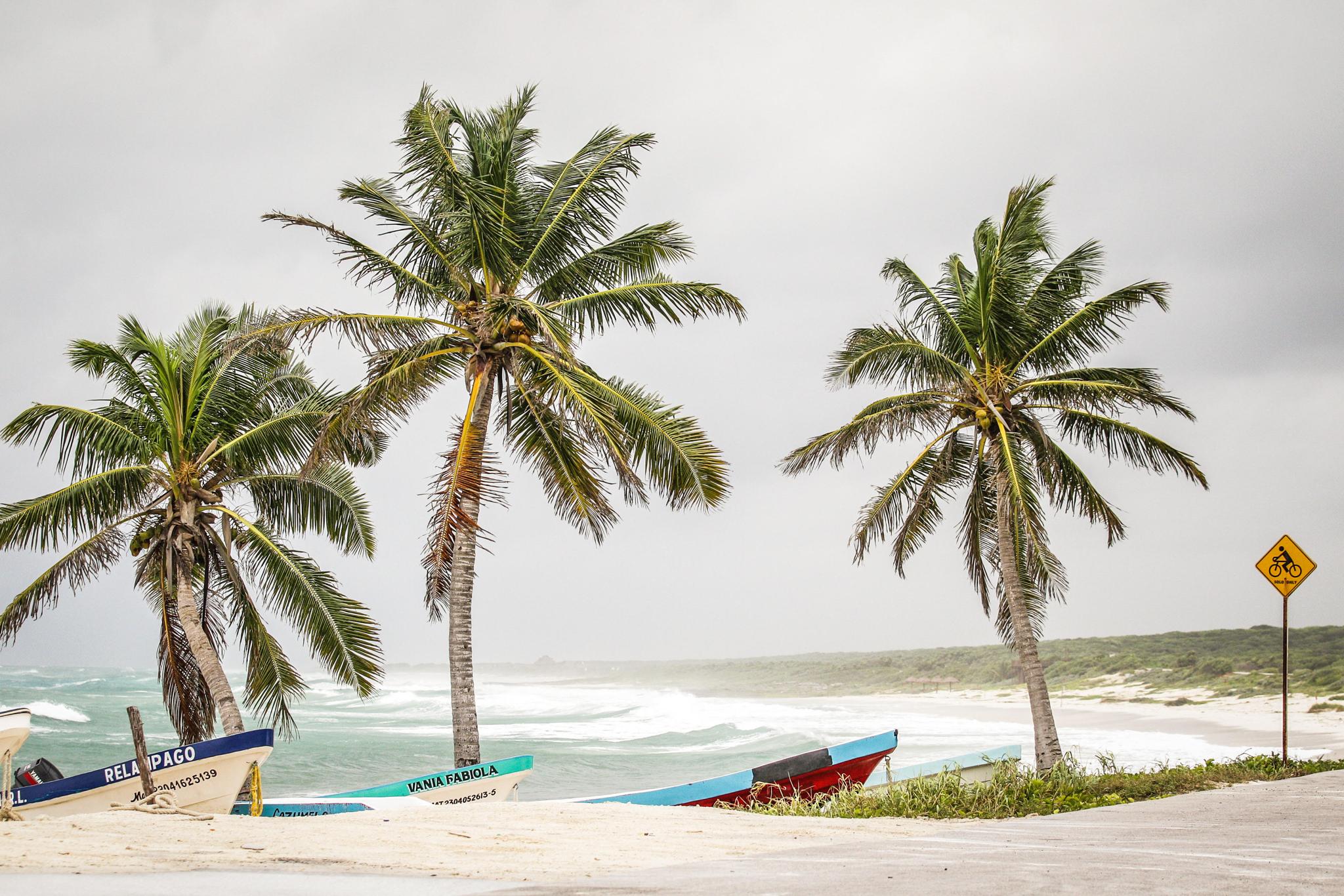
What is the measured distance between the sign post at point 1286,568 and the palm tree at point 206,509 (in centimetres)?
1297

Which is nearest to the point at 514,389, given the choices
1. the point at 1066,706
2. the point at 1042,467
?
the point at 1042,467

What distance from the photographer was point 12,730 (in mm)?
8672

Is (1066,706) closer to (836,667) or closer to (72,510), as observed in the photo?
(72,510)

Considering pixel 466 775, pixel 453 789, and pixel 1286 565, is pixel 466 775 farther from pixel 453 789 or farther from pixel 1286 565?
pixel 1286 565

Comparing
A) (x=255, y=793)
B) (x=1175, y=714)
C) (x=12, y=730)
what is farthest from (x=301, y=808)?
(x=1175, y=714)

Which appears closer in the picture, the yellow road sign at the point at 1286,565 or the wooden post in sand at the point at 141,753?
the wooden post in sand at the point at 141,753

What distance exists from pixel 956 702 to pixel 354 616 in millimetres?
34719

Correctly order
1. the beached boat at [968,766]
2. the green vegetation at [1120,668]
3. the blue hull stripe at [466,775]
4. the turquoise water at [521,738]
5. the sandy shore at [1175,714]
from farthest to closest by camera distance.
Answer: the green vegetation at [1120,668] < the turquoise water at [521,738] < the sandy shore at [1175,714] < the beached boat at [968,766] < the blue hull stripe at [466,775]

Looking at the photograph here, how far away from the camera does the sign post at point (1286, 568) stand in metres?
13.0

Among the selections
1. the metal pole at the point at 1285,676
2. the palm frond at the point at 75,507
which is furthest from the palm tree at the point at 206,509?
the metal pole at the point at 1285,676

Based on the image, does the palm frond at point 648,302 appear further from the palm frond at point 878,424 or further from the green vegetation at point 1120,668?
the green vegetation at point 1120,668

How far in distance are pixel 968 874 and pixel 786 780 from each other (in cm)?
763

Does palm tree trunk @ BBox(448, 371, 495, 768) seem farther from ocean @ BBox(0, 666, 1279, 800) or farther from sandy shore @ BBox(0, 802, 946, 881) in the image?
ocean @ BBox(0, 666, 1279, 800)

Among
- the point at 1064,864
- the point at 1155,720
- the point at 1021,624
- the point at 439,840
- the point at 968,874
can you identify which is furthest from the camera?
the point at 1155,720
